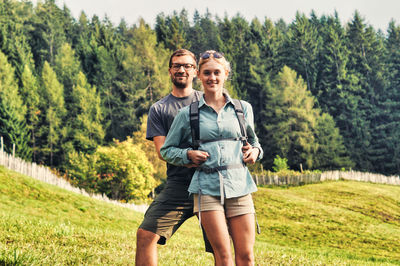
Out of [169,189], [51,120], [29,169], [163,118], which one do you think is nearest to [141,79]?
[51,120]

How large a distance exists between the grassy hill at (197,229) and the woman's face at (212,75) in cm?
279

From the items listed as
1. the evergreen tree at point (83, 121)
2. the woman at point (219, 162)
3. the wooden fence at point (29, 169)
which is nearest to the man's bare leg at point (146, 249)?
the woman at point (219, 162)

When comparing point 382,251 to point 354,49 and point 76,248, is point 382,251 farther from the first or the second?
point 354,49

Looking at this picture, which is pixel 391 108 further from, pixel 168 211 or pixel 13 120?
pixel 168 211

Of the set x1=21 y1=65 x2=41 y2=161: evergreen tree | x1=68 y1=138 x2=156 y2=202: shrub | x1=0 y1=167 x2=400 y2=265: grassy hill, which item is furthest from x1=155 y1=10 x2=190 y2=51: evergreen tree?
x1=0 y1=167 x2=400 y2=265: grassy hill

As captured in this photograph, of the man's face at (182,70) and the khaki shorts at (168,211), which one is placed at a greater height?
the man's face at (182,70)

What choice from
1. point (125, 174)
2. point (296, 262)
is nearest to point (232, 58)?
point (125, 174)

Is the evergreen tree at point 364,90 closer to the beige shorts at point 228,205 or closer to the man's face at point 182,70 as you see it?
the man's face at point 182,70

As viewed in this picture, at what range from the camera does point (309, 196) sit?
25766mm

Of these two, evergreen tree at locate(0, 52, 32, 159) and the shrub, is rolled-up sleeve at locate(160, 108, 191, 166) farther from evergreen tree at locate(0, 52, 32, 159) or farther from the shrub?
evergreen tree at locate(0, 52, 32, 159)

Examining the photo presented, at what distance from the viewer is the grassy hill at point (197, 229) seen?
18.4 ft

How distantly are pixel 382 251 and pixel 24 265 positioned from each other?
13.8 meters

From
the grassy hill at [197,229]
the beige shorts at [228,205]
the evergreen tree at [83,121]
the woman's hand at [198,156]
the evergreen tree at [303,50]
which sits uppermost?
the evergreen tree at [303,50]

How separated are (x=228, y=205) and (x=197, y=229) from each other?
15174mm
